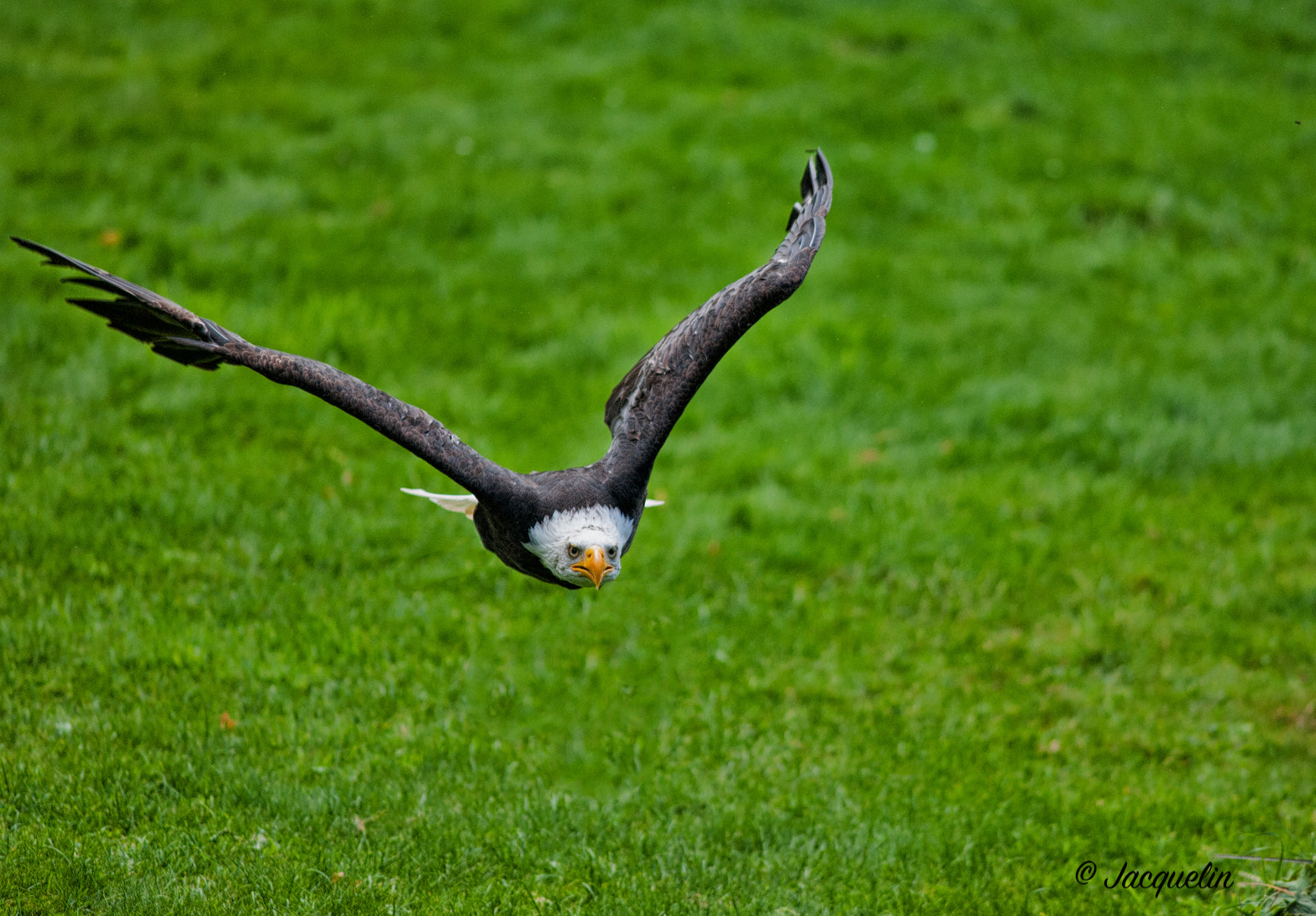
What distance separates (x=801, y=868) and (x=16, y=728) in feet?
11.6

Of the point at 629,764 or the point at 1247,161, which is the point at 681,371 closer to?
the point at 629,764

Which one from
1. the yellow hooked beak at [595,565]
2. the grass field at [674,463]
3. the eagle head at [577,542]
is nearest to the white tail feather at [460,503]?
the grass field at [674,463]

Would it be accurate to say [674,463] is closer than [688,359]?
No

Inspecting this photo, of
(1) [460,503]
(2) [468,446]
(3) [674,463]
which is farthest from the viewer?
(3) [674,463]

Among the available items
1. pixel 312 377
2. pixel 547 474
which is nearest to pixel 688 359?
pixel 547 474

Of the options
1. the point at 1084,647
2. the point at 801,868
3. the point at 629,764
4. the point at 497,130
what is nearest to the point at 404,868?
the point at 629,764

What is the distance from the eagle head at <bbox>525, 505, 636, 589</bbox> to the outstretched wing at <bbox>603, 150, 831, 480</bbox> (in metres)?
0.30

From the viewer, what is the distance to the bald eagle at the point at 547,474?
187 inches

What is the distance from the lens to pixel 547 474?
537cm

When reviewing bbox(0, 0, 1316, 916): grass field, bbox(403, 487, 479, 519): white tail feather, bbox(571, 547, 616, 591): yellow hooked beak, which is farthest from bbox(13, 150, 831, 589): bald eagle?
bbox(0, 0, 1316, 916): grass field

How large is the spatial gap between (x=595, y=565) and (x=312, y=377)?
133 centimetres

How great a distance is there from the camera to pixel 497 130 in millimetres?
11164

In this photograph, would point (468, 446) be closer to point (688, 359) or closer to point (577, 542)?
point (577, 542)

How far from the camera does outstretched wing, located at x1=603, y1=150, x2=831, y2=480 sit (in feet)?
17.0
